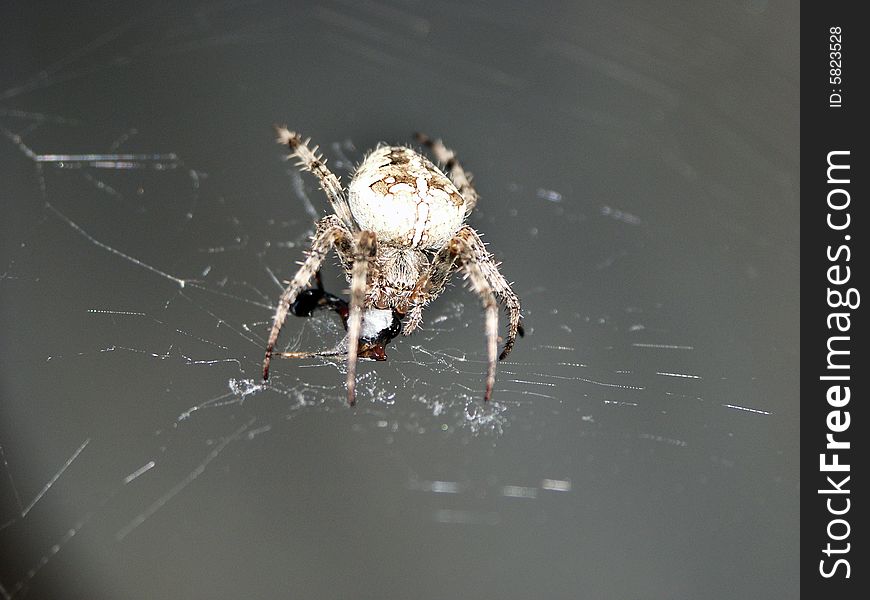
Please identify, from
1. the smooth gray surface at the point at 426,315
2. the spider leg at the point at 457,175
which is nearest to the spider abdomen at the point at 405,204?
the spider leg at the point at 457,175

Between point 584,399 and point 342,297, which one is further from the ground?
point 342,297

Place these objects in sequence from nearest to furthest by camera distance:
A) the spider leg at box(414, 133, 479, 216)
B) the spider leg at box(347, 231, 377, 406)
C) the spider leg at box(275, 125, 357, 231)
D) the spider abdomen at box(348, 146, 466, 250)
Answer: the spider leg at box(347, 231, 377, 406)
the spider abdomen at box(348, 146, 466, 250)
the spider leg at box(275, 125, 357, 231)
the spider leg at box(414, 133, 479, 216)

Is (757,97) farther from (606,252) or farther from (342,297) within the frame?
(342,297)

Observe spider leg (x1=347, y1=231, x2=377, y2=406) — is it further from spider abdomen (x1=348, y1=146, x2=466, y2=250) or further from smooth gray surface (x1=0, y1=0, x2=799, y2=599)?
smooth gray surface (x1=0, y1=0, x2=799, y2=599)
